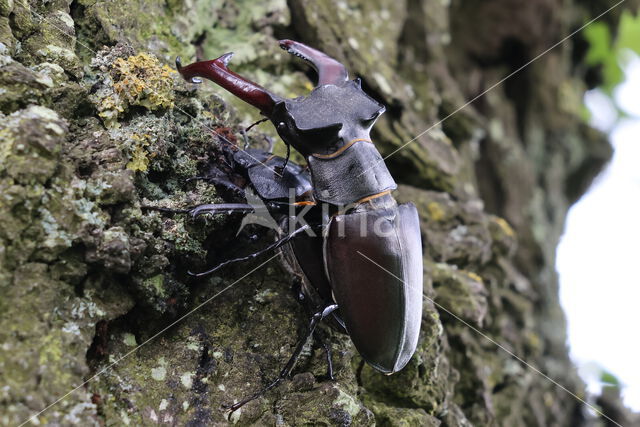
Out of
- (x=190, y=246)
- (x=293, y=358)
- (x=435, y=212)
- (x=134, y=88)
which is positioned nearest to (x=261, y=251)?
(x=190, y=246)

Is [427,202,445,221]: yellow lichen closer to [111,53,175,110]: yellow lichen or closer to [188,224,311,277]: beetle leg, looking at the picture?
[188,224,311,277]: beetle leg

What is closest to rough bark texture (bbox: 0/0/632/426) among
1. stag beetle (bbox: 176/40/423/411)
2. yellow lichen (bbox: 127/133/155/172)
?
yellow lichen (bbox: 127/133/155/172)

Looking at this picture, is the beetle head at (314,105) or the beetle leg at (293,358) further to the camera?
the beetle head at (314,105)

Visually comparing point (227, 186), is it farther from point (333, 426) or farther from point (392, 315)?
point (333, 426)

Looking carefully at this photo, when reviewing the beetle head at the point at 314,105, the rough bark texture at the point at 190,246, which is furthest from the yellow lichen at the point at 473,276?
the beetle head at the point at 314,105

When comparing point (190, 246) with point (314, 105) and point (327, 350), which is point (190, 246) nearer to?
point (327, 350)

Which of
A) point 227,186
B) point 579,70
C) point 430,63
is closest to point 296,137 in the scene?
point 227,186

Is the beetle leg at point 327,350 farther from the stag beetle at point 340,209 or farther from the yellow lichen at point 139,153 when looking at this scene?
the yellow lichen at point 139,153
